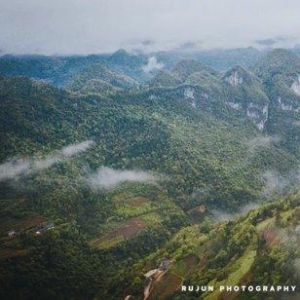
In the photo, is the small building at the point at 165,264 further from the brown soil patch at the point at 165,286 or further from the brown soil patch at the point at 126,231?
the brown soil patch at the point at 126,231

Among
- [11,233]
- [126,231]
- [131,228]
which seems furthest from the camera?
[131,228]

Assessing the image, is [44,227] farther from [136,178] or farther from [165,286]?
[165,286]

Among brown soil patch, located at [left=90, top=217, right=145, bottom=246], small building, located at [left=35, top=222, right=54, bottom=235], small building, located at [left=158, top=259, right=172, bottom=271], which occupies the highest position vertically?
small building, located at [left=158, top=259, right=172, bottom=271]

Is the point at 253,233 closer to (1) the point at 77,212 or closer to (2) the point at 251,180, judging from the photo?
(1) the point at 77,212

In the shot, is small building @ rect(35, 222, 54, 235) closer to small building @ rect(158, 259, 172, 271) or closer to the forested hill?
the forested hill

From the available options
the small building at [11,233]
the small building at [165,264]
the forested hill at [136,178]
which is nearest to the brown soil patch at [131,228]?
the forested hill at [136,178]

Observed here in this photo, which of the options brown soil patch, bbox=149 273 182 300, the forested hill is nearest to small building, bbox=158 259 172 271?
the forested hill

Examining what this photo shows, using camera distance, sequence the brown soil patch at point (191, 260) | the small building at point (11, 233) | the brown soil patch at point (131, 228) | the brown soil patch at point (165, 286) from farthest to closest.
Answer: the brown soil patch at point (131, 228) < the small building at point (11, 233) < the brown soil patch at point (191, 260) < the brown soil patch at point (165, 286)

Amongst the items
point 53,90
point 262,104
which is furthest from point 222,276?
point 262,104

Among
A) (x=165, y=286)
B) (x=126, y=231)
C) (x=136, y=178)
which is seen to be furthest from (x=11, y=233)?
(x=165, y=286)
